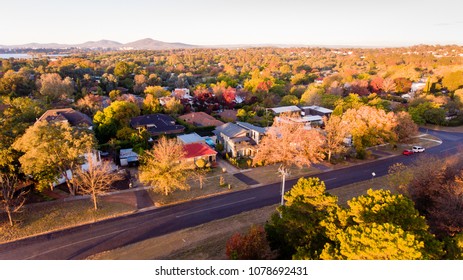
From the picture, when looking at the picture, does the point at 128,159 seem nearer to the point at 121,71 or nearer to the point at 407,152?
the point at 407,152

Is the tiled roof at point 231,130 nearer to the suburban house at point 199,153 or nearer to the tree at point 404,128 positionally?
the suburban house at point 199,153

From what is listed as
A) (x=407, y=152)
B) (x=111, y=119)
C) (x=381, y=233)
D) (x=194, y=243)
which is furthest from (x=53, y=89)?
(x=381, y=233)

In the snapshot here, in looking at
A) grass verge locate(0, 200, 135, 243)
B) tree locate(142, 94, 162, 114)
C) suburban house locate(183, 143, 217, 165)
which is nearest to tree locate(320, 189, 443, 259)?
grass verge locate(0, 200, 135, 243)

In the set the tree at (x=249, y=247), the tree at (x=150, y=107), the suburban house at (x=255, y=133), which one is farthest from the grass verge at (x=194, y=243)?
the tree at (x=150, y=107)

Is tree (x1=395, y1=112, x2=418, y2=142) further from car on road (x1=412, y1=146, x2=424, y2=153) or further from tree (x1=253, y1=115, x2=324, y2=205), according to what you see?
tree (x1=253, y1=115, x2=324, y2=205)

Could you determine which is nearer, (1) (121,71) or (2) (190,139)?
(2) (190,139)

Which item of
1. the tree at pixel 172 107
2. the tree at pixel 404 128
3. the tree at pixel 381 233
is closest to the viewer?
the tree at pixel 381 233
